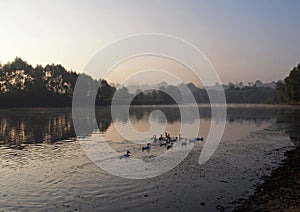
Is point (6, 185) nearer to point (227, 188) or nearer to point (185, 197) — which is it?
point (185, 197)

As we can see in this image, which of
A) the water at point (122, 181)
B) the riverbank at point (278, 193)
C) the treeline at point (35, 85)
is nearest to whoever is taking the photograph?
the riverbank at point (278, 193)

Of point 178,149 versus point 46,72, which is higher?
point 46,72

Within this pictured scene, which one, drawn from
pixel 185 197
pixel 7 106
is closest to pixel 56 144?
pixel 185 197

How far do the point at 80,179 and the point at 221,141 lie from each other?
23.0 m

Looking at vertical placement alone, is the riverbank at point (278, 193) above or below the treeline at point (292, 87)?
below

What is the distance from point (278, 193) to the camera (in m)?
17.5

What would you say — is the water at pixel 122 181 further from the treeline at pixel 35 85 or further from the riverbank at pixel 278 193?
the treeline at pixel 35 85

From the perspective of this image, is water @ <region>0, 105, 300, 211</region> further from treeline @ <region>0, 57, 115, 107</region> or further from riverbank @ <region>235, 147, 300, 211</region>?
treeline @ <region>0, 57, 115, 107</region>

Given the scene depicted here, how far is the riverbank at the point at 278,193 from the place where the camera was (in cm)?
1522

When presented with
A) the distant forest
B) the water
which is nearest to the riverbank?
the water

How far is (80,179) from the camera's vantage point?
21.9 meters

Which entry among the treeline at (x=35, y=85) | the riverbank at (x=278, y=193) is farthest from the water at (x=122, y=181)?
the treeline at (x=35, y=85)

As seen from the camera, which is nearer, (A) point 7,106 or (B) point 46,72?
(A) point 7,106

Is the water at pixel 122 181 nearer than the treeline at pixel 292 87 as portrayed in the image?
Yes
